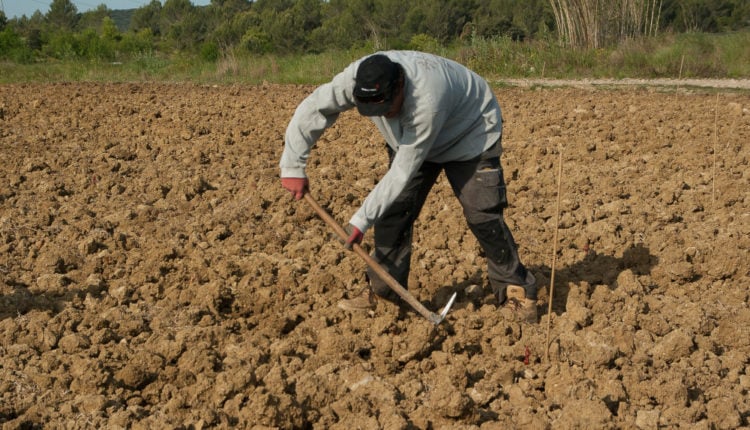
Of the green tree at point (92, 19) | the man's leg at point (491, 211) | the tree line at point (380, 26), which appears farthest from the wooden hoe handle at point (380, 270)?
the green tree at point (92, 19)

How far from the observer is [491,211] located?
421 cm

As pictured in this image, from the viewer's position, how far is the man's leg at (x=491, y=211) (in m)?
4.13

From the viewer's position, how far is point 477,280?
5129mm

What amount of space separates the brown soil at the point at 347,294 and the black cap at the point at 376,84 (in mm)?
A: 1222

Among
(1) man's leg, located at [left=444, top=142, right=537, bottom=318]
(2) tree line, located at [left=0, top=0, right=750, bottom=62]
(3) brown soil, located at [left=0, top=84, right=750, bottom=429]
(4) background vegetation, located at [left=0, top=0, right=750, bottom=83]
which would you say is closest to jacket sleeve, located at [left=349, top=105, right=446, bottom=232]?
(1) man's leg, located at [left=444, top=142, right=537, bottom=318]

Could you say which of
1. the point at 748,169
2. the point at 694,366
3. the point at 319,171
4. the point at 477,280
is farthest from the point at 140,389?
the point at 748,169

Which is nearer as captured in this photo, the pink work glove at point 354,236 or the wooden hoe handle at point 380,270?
the pink work glove at point 354,236

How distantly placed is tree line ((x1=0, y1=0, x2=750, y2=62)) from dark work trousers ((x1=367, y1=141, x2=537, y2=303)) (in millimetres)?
13629

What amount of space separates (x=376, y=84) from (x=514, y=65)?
42.5ft

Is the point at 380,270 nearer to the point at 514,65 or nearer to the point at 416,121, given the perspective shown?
the point at 416,121

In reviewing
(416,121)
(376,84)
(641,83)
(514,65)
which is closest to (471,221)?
(416,121)

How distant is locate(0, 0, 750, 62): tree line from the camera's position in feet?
57.1

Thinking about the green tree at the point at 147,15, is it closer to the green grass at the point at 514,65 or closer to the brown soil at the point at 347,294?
the green grass at the point at 514,65

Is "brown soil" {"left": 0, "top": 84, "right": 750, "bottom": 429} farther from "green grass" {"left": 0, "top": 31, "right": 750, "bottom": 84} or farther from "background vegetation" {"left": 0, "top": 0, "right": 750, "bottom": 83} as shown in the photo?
"green grass" {"left": 0, "top": 31, "right": 750, "bottom": 84}
